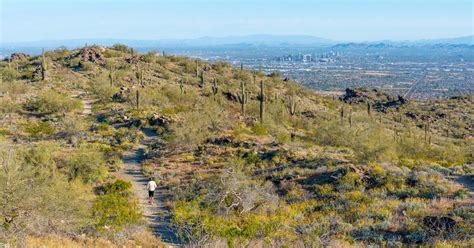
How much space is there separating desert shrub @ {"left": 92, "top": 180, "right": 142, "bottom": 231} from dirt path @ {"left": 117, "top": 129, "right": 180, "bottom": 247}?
418 millimetres

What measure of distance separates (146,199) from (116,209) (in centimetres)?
314

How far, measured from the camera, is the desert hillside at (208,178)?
1052 cm

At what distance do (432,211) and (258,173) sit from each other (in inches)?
280

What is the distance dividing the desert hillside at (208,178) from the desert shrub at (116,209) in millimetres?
58

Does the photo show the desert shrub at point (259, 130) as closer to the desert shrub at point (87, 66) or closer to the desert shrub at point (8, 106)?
the desert shrub at point (8, 106)

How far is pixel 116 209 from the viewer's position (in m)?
12.9

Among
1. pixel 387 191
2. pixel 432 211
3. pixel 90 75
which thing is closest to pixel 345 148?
pixel 387 191

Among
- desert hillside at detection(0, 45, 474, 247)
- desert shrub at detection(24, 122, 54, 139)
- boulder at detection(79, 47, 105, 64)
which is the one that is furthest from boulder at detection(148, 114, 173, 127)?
boulder at detection(79, 47, 105, 64)

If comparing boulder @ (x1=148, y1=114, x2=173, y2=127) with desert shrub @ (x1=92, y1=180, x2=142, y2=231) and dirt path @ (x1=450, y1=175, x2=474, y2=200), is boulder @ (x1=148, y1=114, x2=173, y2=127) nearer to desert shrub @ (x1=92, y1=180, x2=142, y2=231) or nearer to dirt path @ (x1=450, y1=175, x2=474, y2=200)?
desert shrub @ (x1=92, y1=180, x2=142, y2=231)

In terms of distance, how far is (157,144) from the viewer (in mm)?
23531

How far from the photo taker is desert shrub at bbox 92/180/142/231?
11414 mm

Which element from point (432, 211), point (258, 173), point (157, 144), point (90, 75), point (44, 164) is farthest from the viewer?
point (90, 75)

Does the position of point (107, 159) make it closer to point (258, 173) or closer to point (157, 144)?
point (157, 144)

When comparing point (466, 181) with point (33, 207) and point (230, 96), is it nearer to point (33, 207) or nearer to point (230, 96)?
point (33, 207)
